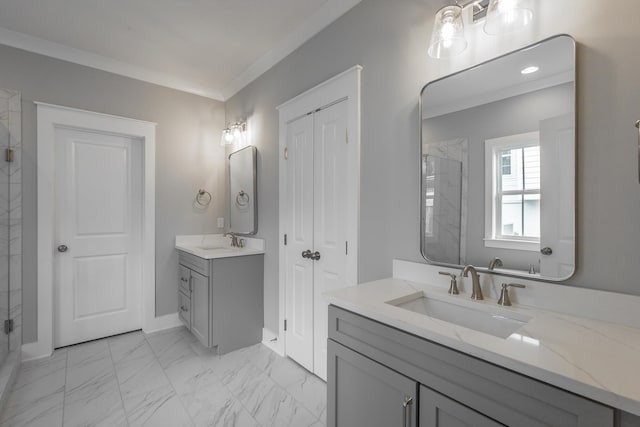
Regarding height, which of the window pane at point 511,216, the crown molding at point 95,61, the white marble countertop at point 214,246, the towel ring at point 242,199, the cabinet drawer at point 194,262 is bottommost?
the cabinet drawer at point 194,262

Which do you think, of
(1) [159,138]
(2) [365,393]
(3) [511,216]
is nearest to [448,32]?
(3) [511,216]

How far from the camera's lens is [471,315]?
128 centimetres

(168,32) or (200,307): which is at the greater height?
(168,32)

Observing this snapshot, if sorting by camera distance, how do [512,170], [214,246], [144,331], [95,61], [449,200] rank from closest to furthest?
[512,170] < [449,200] < [95,61] < [144,331] < [214,246]

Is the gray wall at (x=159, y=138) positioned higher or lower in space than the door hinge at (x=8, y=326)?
higher

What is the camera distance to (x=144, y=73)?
3.07 m

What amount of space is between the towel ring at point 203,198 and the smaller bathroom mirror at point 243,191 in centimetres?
28

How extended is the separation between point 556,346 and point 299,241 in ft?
5.90

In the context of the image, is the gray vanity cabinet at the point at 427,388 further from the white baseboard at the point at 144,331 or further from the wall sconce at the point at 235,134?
the white baseboard at the point at 144,331

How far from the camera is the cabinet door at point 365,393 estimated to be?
3.51ft

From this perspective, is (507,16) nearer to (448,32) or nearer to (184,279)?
(448,32)

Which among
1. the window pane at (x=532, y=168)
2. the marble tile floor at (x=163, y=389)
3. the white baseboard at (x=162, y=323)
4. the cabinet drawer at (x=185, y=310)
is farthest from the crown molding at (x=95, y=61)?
the window pane at (x=532, y=168)

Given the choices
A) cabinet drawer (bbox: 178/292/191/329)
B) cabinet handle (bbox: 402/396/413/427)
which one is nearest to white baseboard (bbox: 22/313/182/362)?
cabinet drawer (bbox: 178/292/191/329)

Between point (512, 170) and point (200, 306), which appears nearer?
point (512, 170)
